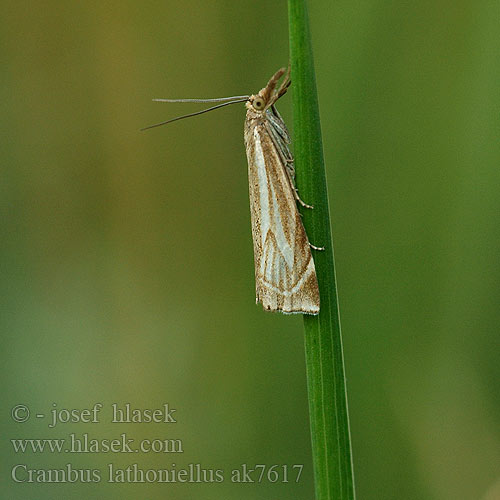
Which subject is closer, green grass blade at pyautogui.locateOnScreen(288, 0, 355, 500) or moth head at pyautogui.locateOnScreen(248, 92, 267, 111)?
green grass blade at pyautogui.locateOnScreen(288, 0, 355, 500)

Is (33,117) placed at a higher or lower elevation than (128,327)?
higher

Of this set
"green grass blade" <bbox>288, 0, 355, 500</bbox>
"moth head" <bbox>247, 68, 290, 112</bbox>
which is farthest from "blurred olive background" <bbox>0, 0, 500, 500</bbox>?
"green grass blade" <bbox>288, 0, 355, 500</bbox>

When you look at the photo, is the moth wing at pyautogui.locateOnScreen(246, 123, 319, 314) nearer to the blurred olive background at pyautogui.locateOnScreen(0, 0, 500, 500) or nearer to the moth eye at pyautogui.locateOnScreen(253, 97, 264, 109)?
the moth eye at pyautogui.locateOnScreen(253, 97, 264, 109)

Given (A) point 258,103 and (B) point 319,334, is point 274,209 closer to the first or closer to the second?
(A) point 258,103

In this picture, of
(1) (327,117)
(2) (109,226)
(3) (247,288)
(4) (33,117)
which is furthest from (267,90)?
(4) (33,117)

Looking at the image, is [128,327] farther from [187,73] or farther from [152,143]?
[187,73]

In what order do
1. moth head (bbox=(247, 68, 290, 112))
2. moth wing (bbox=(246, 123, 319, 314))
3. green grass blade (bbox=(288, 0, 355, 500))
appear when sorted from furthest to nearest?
moth head (bbox=(247, 68, 290, 112)) < moth wing (bbox=(246, 123, 319, 314)) < green grass blade (bbox=(288, 0, 355, 500))

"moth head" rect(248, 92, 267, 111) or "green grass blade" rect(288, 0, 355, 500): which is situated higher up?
"moth head" rect(248, 92, 267, 111)
